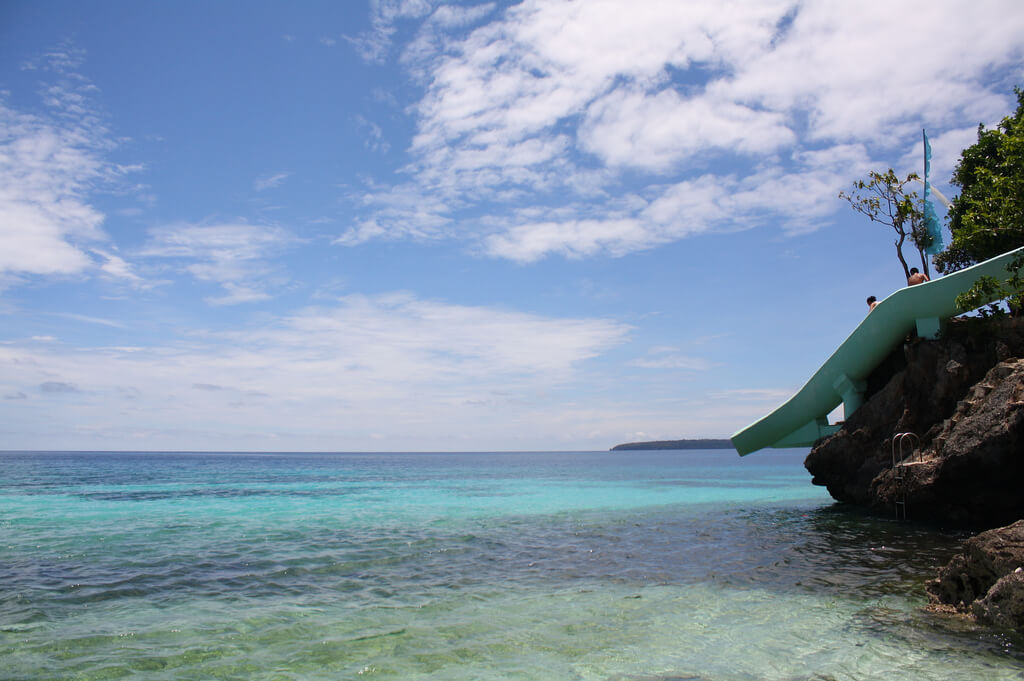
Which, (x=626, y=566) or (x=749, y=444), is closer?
(x=626, y=566)

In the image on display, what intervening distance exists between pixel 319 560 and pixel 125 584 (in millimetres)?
3167

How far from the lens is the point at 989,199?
9867 mm

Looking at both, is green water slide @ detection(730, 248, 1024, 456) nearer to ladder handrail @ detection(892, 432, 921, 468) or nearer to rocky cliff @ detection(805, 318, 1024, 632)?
rocky cliff @ detection(805, 318, 1024, 632)

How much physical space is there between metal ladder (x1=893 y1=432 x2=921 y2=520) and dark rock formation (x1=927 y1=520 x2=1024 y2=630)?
7762 mm

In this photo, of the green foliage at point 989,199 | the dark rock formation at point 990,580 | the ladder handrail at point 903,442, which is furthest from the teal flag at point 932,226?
the dark rock formation at point 990,580

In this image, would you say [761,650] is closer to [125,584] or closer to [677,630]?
[677,630]

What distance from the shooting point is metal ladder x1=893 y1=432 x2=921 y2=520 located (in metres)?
14.3

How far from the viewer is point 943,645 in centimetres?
600

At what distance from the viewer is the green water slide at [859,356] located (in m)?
14.2

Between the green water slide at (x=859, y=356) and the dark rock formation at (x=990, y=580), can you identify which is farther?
→ the green water slide at (x=859, y=356)

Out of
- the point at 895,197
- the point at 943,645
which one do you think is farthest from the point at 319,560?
the point at 895,197

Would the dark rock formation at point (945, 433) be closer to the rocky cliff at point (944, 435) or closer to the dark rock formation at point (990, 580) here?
the rocky cliff at point (944, 435)

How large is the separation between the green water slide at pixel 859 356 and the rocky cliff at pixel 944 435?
491mm

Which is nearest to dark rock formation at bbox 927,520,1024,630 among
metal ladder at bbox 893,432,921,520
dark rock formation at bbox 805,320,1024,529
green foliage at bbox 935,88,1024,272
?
green foliage at bbox 935,88,1024,272
